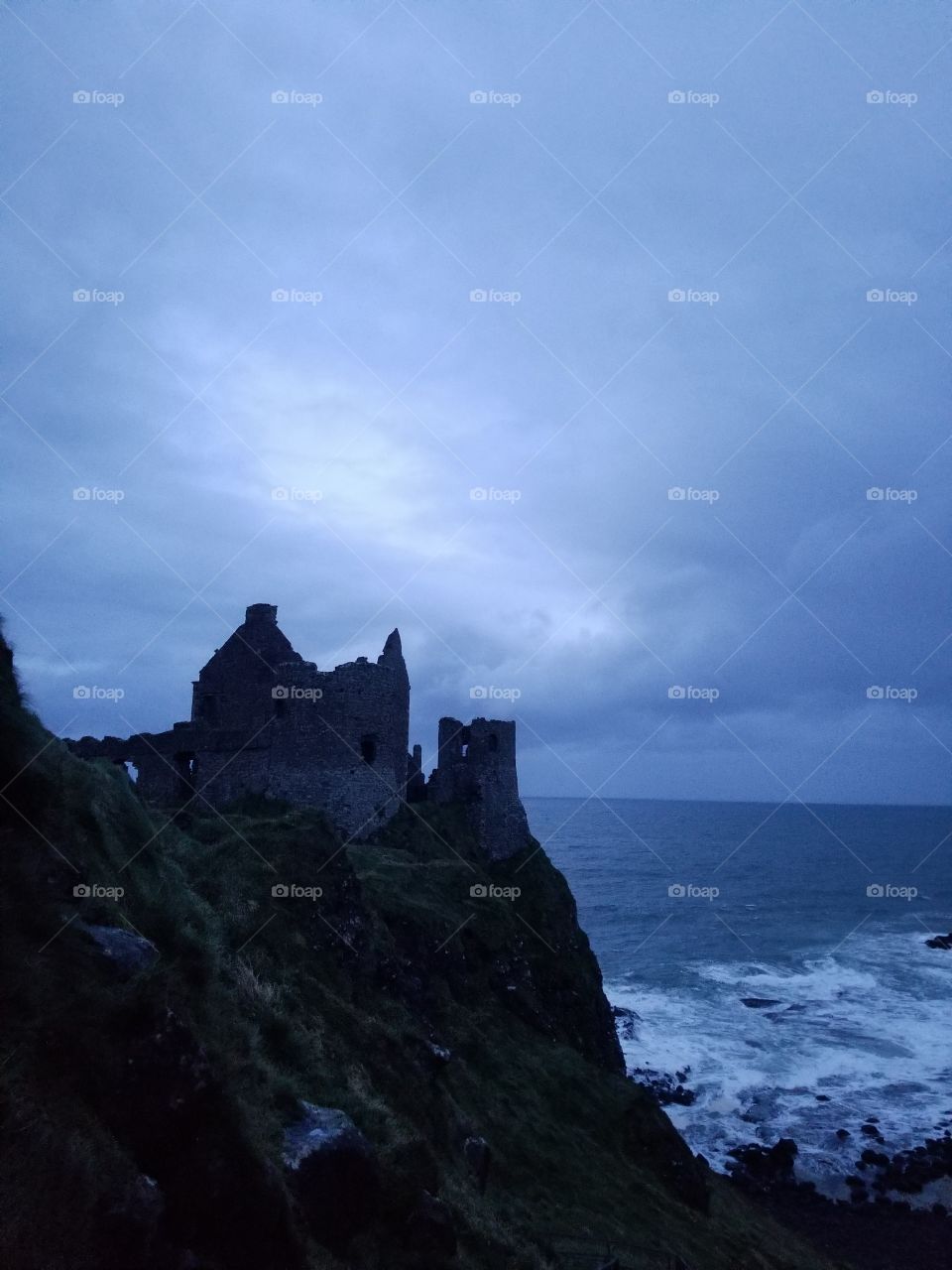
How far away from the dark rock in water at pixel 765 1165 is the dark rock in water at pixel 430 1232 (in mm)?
36046

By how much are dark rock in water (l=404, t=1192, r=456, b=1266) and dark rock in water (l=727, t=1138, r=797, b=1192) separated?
118 ft

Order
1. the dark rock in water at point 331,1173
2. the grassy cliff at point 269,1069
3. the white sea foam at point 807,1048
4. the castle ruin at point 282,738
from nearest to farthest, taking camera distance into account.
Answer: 1. the grassy cliff at point 269,1069
2. the dark rock in water at point 331,1173
3. the castle ruin at point 282,738
4. the white sea foam at point 807,1048

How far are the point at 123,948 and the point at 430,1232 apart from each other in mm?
6864

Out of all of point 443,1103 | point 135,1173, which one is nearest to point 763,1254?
point 443,1103

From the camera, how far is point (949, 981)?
244 ft

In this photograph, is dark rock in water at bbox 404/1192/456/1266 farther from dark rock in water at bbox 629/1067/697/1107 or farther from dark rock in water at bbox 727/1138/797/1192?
dark rock in water at bbox 629/1067/697/1107

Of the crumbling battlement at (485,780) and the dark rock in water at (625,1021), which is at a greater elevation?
the crumbling battlement at (485,780)

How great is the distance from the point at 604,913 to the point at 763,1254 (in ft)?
252

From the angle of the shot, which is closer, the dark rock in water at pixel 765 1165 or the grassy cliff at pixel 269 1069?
the grassy cliff at pixel 269 1069

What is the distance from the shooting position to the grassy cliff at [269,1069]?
349 inches

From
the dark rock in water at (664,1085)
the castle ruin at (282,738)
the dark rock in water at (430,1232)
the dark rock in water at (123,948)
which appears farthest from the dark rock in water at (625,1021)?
the dark rock in water at (123,948)

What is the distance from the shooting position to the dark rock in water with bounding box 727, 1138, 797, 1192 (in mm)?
41281

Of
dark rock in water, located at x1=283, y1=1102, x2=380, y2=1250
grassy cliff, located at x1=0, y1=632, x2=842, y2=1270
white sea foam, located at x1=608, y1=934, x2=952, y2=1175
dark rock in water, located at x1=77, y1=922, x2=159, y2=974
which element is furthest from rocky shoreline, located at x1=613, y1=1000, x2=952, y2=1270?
dark rock in water, located at x1=77, y1=922, x2=159, y2=974

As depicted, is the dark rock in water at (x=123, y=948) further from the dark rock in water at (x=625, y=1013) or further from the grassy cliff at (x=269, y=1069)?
the dark rock in water at (x=625, y=1013)
